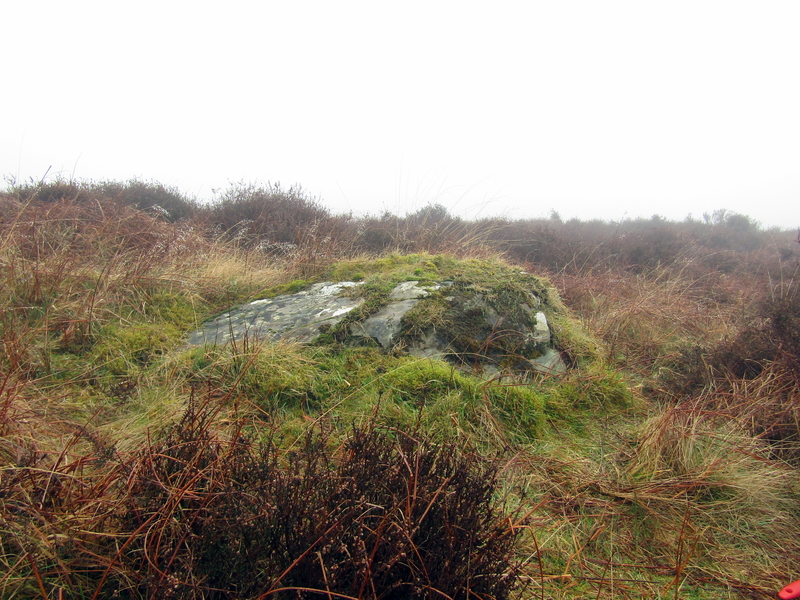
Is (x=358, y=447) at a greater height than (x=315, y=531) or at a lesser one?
greater

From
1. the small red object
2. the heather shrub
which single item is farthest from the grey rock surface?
the small red object

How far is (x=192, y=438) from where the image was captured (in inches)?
66.8

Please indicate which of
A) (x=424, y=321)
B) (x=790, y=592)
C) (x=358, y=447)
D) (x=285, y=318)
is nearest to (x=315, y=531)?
(x=358, y=447)

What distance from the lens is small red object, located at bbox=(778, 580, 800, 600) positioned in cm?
151

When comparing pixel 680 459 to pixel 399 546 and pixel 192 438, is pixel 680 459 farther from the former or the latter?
pixel 192 438

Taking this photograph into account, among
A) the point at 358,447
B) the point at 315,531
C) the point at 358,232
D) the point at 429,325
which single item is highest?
the point at 358,232

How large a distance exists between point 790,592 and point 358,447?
5.51 ft

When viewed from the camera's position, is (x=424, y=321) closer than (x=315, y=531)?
No

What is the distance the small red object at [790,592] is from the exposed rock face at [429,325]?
185 centimetres

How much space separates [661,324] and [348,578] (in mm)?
5034

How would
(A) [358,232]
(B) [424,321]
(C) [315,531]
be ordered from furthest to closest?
(A) [358,232] < (B) [424,321] < (C) [315,531]

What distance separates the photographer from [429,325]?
3334mm

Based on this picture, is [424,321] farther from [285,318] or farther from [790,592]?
[790,592]

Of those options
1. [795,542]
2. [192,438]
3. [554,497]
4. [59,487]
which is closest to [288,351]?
[192,438]
